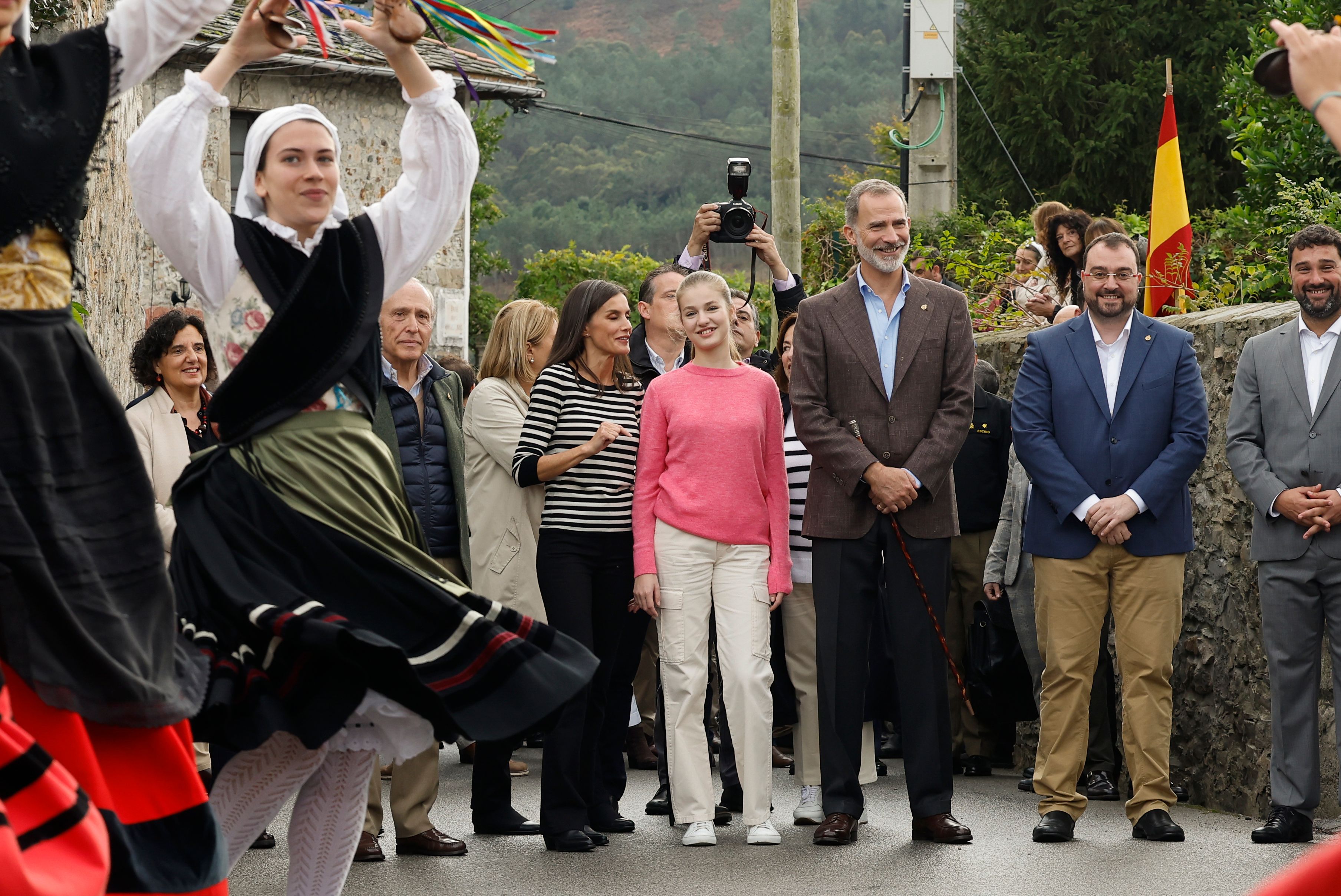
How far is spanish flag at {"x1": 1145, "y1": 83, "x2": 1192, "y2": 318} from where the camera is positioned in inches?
343

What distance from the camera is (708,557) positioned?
6.39 metres

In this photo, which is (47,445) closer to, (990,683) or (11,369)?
(11,369)

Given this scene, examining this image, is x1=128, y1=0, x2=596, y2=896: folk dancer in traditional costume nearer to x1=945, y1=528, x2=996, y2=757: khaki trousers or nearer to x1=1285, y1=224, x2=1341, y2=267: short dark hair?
x1=1285, y1=224, x2=1341, y2=267: short dark hair

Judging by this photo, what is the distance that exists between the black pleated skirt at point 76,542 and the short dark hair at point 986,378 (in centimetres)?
609

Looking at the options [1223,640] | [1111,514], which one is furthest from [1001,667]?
[1111,514]

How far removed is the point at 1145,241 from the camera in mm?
11359

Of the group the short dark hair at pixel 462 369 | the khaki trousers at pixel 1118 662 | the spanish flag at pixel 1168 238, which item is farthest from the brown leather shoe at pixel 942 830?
the short dark hair at pixel 462 369

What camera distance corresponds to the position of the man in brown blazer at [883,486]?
6.40 metres

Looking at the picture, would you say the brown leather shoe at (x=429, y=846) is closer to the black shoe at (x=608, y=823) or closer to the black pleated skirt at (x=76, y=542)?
the black shoe at (x=608, y=823)

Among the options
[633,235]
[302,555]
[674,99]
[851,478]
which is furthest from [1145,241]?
[674,99]

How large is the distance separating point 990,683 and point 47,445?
5874 mm

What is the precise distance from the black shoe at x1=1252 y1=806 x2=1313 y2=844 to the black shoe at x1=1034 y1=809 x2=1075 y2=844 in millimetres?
681

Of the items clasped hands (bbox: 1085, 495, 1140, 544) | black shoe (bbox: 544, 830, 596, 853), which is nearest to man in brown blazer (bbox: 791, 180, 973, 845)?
clasped hands (bbox: 1085, 495, 1140, 544)

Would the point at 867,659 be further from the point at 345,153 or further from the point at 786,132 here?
the point at 345,153
